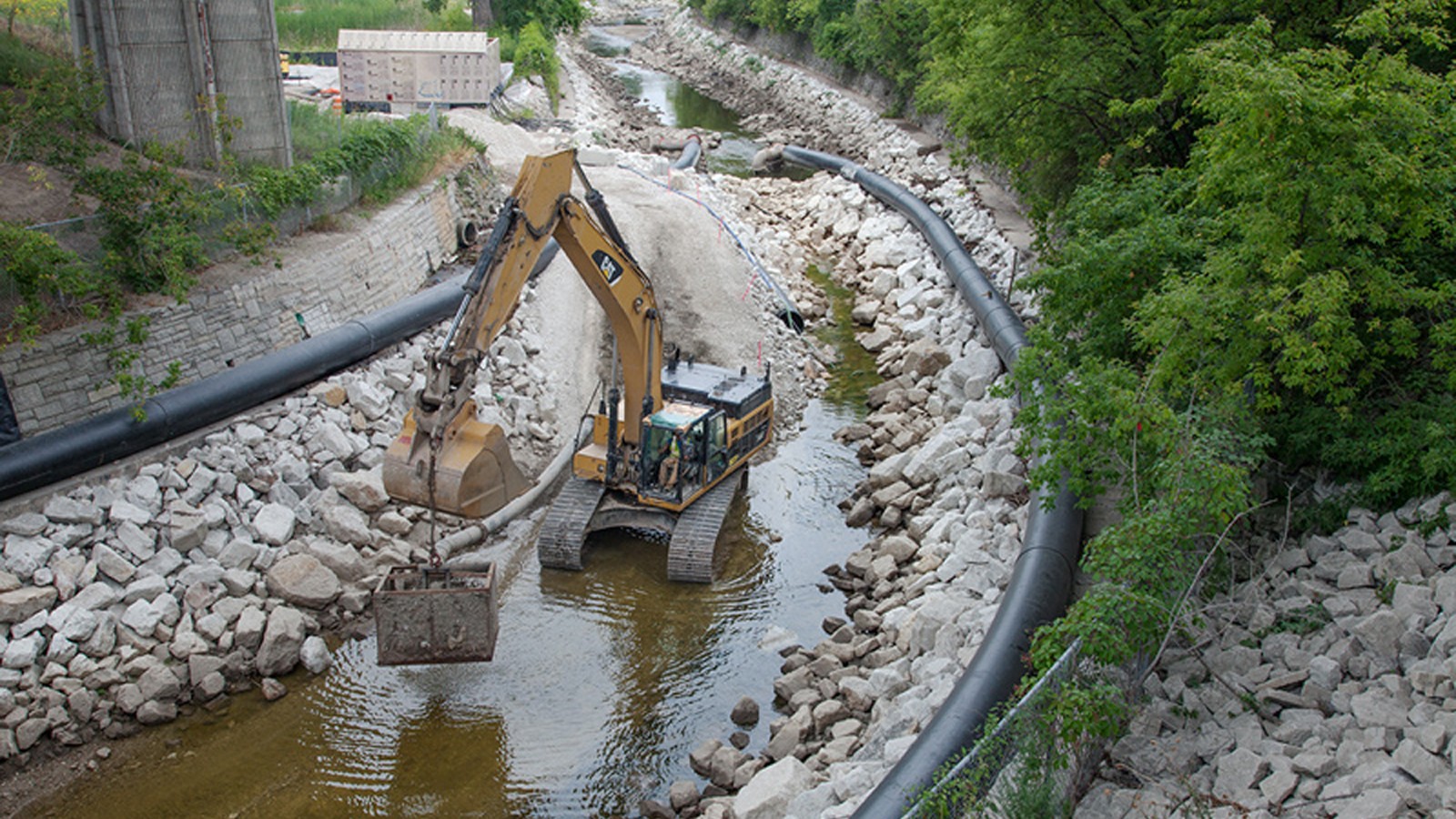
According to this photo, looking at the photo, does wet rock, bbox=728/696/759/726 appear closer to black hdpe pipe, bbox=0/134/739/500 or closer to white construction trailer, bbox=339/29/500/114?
black hdpe pipe, bbox=0/134/739/500

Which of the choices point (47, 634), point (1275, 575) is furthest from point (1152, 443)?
point (47, 634)

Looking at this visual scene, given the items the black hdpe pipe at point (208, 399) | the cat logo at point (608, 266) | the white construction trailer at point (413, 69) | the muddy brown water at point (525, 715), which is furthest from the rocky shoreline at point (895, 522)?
the white construction trailer at point (413, 69)

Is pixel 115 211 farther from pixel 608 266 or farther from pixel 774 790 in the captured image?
pixel 774 790

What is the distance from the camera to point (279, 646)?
14.2 metres

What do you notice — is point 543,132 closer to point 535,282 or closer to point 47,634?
point 535,282

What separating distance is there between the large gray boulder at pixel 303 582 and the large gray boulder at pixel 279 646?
0.54m

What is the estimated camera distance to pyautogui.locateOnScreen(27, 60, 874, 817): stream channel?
12.3 metres

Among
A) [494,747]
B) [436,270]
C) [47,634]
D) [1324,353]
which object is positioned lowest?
[494,747]

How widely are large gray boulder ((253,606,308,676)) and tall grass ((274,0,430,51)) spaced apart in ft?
99.5

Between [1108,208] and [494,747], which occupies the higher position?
[1108,208]

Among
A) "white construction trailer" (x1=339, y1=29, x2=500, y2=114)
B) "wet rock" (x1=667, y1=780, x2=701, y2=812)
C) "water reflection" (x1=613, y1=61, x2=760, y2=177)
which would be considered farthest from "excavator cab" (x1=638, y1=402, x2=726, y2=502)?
"water reflection" (x1=613, y1=61, x2=760, y2=177)

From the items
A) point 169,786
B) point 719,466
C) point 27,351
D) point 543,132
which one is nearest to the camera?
point 169,786

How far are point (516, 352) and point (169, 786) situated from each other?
10.5m

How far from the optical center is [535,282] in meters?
23.6
